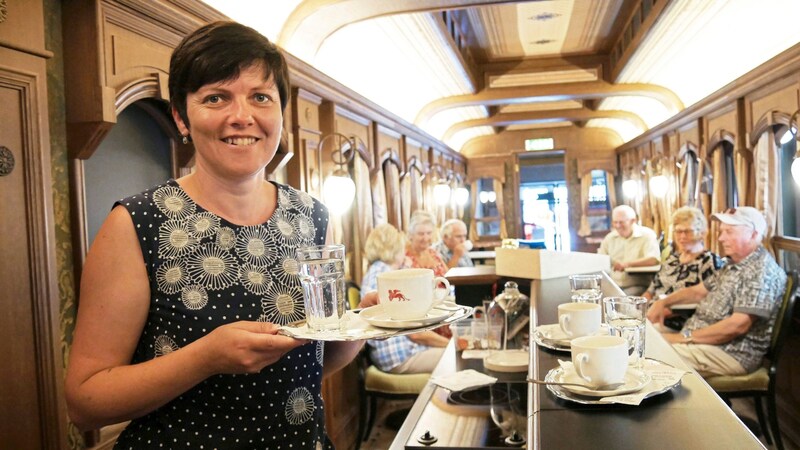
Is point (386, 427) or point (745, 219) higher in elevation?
point (745, 219)

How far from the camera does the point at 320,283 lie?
1.14 meters

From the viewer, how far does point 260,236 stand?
1237 millimetres

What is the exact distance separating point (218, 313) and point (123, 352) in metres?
0.17

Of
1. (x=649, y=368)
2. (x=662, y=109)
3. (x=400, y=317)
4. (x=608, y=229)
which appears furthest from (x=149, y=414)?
(x=608, y=229)

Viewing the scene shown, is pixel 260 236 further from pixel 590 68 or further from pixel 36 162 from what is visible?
pixel 590 68

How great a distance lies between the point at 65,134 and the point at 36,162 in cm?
22

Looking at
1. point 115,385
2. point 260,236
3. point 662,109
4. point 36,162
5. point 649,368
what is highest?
point 662,109

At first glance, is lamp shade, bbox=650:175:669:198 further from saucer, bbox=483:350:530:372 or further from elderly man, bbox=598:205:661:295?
saucer, bbox=483:350:530:372

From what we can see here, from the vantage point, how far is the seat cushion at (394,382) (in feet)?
14.4

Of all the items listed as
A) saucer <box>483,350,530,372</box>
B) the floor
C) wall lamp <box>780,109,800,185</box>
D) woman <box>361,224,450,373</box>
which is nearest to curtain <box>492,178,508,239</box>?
wall lamp <box>780,109,800,185</box>

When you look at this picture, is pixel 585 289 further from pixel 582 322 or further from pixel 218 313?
pixel 218 313

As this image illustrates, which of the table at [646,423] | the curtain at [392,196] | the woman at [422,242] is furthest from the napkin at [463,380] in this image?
the curtain at [392,196]

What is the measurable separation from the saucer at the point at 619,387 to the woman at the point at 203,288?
54cm

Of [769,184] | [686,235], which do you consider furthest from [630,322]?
[769,184]
